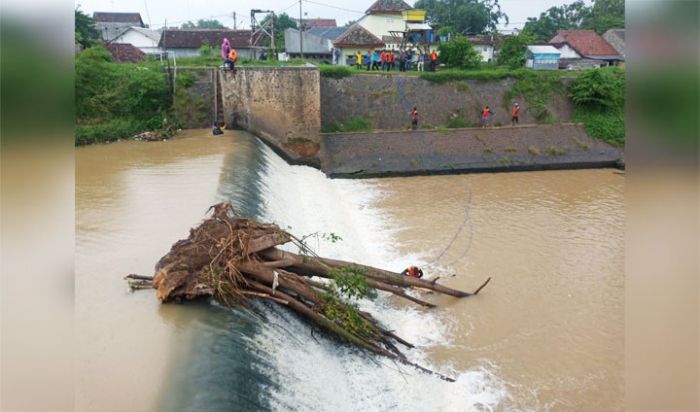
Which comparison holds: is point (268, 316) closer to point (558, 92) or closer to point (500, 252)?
point (500, 252)

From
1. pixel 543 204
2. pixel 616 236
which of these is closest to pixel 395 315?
pixel 616 236

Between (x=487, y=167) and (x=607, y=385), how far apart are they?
10737mm

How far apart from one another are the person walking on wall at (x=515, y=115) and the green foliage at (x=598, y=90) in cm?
222

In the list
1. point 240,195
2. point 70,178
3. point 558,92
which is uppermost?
point 558,92

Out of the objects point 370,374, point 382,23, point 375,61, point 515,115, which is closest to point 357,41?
point 382,23

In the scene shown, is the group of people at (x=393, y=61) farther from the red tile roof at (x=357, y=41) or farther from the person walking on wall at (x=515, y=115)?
the red tile roof at (x=357, y=41)

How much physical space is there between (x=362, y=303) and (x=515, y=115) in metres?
12.8

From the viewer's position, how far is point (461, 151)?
16703 millimetres

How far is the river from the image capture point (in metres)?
4.91

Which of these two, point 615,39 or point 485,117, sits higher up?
point 615,39

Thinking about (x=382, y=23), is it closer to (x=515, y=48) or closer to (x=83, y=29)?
(x=515, y=48)

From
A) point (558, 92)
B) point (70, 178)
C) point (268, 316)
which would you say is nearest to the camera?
point (70, 178)

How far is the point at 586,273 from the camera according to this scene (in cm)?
900

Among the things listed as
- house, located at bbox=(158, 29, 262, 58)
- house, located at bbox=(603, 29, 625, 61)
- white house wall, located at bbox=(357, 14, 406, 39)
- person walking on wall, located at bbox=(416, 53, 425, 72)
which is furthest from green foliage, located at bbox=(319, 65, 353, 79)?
house, located at bbox=(603, 29, 625, 61)
